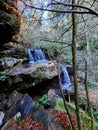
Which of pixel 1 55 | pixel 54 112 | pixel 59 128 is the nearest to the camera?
pixel 59 128

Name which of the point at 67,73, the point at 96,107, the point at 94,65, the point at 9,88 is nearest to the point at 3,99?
the point at 9,88

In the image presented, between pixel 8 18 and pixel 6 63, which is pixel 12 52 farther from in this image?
pixel 8 18

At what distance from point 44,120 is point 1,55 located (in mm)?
5061

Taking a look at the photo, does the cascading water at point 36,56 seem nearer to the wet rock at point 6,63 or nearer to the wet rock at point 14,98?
the wet rock at point 6,63

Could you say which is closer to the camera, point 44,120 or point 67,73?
point 44,120

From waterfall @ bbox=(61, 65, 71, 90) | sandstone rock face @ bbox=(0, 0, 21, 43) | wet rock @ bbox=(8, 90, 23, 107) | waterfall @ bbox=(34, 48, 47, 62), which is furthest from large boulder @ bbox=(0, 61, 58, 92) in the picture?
waterfall @ bbox=(34, 48, 47, 62)

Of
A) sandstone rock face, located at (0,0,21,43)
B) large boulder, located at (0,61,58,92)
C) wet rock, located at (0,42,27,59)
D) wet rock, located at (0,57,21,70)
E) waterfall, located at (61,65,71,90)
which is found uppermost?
sandstone rock face, located at (0,0,21,43)

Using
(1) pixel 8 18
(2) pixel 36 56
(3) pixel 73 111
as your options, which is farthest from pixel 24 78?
(2) pixel 36 56

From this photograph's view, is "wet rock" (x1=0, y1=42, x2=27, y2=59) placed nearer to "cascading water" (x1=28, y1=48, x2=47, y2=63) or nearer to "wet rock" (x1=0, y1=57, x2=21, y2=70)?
"cascading water" (x1=28, y1=48, x2=47, y2=63)

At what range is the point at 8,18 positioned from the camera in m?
6.04

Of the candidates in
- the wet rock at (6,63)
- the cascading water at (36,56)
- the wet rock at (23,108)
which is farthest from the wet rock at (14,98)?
the cascading water at (36,56)

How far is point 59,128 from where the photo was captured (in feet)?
10.8

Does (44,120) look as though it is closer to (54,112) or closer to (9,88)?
(54,112)

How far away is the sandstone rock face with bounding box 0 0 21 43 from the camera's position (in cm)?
586
